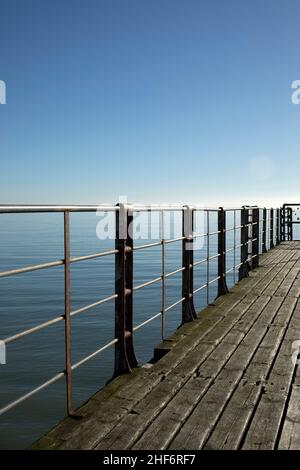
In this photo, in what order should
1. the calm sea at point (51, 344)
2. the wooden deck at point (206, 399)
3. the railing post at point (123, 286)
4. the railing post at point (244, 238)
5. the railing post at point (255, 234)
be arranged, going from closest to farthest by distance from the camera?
the wooden deck at point (206, 399) < the railing post at point (123, 286) < the calm sea at point (51, 344) < the railing post at point (244, 238) < the railing post at point (255, 234)

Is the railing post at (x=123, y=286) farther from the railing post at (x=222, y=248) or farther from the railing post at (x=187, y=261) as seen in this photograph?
the railing post at (x=222, y=248)

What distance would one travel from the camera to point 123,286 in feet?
14.0

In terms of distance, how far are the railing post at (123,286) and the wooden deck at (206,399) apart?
Answer: 0.65 feet

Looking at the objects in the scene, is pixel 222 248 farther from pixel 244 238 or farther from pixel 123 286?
pixel 123 286

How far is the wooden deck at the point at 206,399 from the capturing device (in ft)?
9.45

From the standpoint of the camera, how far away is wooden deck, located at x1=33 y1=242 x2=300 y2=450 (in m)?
2.88

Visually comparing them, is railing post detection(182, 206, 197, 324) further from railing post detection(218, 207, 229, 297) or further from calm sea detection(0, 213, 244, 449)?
railing post detection(218, 207, 229, 297)

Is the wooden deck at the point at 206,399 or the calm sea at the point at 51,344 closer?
the wooden deck at the point at 206,399

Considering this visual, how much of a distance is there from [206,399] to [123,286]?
121 centimetres

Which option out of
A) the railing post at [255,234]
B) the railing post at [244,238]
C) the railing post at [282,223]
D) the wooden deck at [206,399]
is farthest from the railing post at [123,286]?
the railing post at [282,223]


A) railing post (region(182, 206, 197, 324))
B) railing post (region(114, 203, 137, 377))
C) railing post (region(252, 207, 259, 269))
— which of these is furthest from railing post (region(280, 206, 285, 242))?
railing post (region(114, 203, 137, 377))

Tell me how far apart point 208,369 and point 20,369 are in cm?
632

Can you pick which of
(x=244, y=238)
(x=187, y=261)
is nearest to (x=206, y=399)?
(x=187, y=261)

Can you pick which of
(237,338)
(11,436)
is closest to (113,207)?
(237,338)
